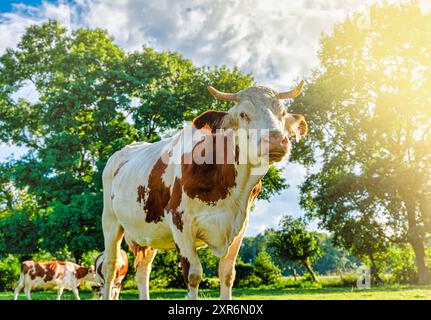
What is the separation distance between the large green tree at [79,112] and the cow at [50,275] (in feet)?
9.43

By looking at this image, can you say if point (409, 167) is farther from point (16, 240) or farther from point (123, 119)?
point (16, 240)

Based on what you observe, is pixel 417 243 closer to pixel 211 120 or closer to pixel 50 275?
pixel 50 275

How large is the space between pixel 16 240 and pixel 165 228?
18586mm

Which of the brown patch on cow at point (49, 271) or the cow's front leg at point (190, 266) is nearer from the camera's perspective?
the cow's front leg at point (190, 266)

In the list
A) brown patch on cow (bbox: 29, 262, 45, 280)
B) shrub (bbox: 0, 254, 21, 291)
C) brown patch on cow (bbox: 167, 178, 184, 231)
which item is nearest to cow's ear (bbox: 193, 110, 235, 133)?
brown patch on cow (bbox: 167, 178, 184, 231)

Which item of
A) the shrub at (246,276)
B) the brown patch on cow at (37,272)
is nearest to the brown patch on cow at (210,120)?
the brown patch on cow at (37,272)

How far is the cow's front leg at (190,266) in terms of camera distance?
15.1 ft

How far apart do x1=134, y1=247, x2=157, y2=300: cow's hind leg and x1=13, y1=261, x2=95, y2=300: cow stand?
10785mm

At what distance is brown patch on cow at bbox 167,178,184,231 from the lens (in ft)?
15.6

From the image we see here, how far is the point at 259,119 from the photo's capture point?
4441 mm

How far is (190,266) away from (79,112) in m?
19.4

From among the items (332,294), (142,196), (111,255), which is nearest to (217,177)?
(142,196)

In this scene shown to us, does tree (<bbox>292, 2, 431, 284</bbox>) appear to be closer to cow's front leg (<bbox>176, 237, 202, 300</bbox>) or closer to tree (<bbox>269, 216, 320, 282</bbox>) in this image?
tree (<bbox>269, 216, 320, 282</bbox>)

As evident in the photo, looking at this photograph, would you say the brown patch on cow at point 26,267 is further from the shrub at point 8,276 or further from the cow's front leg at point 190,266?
the cow's front leg at point 190,266
